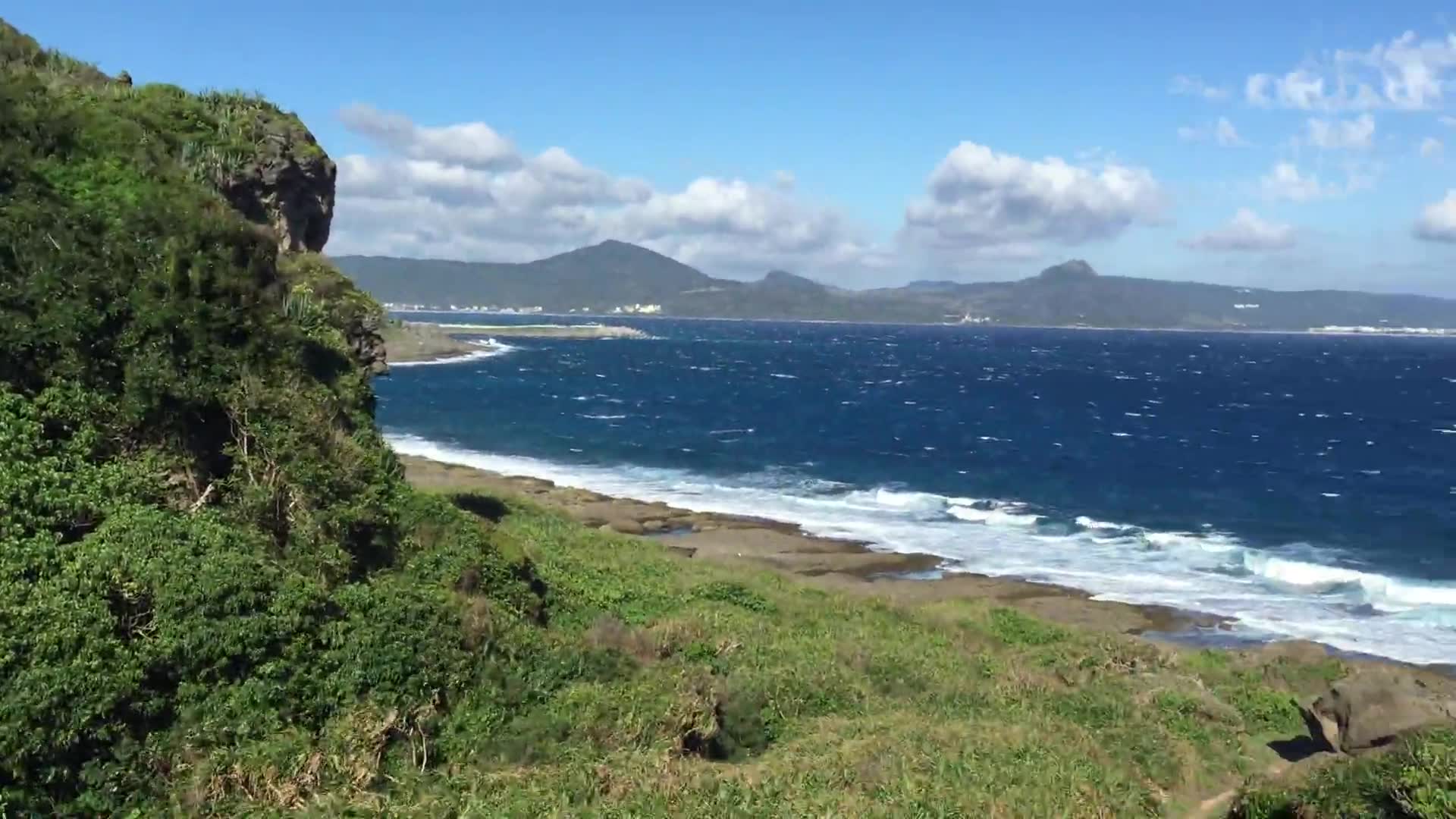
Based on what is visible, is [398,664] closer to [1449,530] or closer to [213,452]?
[213,452]

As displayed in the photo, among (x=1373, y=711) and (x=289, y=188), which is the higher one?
(x=289, y=188)

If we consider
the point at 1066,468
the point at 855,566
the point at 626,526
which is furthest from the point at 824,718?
the point at 1066,468


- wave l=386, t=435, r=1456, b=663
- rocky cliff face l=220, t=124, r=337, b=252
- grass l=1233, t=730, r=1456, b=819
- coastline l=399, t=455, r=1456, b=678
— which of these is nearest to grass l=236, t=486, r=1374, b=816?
grass l=1233, t=730, r=1456, b=819

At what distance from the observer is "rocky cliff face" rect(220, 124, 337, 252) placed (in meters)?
26.7

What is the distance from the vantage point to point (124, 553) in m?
14.2

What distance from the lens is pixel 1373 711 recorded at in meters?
19.2

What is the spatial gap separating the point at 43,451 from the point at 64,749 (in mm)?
5403

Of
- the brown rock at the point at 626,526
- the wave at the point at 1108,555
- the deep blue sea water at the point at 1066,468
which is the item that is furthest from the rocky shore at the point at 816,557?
the deep blue sea water at the point at 1066,468

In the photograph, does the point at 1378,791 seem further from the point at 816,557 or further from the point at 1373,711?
the point at 816,557

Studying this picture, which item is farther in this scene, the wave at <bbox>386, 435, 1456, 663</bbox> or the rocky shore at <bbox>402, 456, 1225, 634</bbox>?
the wave at <bbox>386, 435, 1456, 663</bbox>

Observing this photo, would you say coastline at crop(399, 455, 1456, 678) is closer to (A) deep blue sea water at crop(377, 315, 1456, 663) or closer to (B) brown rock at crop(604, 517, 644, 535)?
(B) brown rock at crop(604, 517, 644, 535)

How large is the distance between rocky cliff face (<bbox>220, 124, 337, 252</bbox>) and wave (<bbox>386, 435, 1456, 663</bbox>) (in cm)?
2636

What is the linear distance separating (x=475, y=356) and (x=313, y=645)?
503 ft

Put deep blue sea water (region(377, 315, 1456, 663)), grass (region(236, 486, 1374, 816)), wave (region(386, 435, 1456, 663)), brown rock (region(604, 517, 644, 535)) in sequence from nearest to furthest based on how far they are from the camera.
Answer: grass (region(236, 486, 1374, 816)) → wave (region(386, 435, 1456, 663)) → deep blue sea water (region(377, 315, 1456, 663)) → brown rock (region(604, 517, 644, 535))
